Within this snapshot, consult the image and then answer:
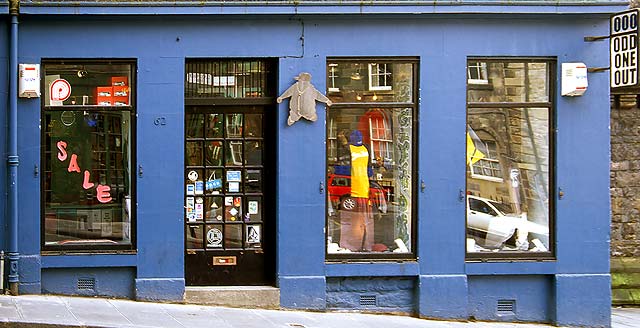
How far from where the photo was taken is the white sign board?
37.5 feet

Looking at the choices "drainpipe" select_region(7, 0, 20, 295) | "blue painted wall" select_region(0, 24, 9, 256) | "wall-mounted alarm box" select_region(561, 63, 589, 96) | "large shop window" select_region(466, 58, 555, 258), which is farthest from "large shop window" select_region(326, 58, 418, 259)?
"blue painted wall" select_region(0, 24, 9, 256)

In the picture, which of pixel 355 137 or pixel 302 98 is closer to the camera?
pixel 302 98

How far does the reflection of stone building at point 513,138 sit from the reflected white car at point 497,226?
10 centimetres

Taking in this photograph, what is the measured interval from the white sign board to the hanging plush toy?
3.96 m

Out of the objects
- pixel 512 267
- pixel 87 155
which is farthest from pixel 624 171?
pixel 87 155

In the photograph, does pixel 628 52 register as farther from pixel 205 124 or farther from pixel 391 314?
pixel 205 124

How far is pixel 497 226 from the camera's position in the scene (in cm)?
1195

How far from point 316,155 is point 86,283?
3.37 metres

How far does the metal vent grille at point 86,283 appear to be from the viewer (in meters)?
11.2

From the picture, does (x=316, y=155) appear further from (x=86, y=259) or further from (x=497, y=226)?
(x=86, y=259)

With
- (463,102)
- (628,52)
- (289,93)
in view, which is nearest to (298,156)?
(289,93)

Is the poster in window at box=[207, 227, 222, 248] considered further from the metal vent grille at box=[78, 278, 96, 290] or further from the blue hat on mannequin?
the blue hat on mannequin

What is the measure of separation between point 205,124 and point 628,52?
5657 mm

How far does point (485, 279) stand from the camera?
462 inches
